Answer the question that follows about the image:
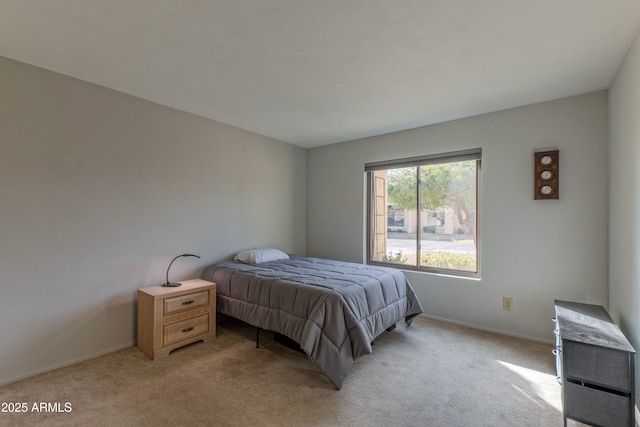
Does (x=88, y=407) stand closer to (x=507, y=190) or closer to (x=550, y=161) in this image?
(x=507, y=190)

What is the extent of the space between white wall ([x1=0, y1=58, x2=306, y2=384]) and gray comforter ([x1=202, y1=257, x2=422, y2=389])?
0.73 m

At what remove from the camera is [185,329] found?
272 centimetres

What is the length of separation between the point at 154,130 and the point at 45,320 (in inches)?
75.3

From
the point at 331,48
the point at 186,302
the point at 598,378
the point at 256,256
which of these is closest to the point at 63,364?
the point at 186,302

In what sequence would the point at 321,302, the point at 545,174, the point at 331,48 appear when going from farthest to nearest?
the point at 545,174 < the point at 321,302 < the point at 331,48

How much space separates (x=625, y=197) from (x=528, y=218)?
90 cm

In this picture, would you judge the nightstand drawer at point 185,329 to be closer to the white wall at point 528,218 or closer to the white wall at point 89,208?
the white wall at point 89,208

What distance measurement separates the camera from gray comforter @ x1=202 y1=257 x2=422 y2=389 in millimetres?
2170

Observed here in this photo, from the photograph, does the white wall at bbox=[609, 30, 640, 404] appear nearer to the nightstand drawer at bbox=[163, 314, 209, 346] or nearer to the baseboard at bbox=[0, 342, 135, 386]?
the nightstand drawer at bbox=[163, 314, 209, 346]

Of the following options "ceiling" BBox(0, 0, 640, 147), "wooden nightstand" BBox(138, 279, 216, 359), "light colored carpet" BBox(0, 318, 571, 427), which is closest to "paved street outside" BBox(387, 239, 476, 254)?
"light colored carpet" BBox(0, 318, 571, 427)

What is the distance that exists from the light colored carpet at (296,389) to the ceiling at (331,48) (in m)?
2.42

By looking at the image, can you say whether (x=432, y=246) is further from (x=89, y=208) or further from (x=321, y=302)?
(x=89, y=208)

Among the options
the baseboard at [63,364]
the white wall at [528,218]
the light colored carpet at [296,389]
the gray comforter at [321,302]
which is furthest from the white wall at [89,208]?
the white wall at [528,218]

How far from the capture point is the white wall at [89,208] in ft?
7.22
